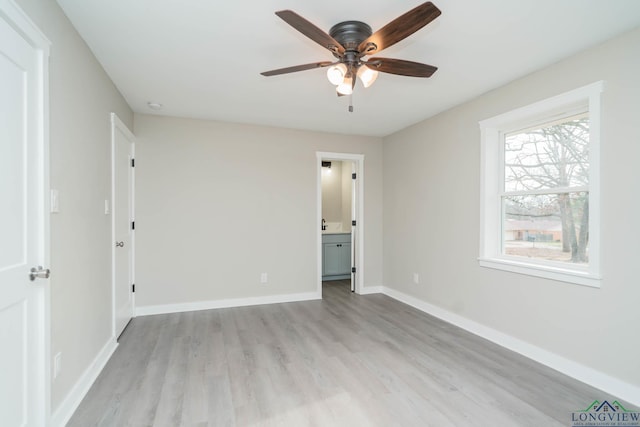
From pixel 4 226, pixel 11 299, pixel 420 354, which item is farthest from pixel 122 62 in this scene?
pixel 420 354

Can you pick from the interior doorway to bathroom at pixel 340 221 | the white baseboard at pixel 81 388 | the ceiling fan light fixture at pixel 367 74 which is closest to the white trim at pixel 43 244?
the white baseboard at pixel 81 388

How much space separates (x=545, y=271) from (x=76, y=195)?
363 cm

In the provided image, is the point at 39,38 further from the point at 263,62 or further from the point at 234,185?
the point at 234,185

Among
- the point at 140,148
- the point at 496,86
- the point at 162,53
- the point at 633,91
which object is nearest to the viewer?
the point at 633,91

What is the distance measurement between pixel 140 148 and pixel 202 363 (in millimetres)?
2675

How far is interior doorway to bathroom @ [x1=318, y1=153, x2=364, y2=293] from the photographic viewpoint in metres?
4.91

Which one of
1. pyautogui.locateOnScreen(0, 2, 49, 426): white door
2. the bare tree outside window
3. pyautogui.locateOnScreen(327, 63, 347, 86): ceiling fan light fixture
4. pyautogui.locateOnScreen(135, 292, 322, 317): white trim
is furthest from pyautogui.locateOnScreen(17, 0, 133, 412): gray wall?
the bare tree outside window

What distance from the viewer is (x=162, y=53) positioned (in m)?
2.41

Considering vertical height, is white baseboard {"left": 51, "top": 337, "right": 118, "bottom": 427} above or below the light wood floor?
above

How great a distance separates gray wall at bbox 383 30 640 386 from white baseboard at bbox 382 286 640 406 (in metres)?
0.05

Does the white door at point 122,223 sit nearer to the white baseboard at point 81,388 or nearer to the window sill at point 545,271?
the white baseboard at point 81,388

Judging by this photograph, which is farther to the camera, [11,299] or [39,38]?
[39,38]

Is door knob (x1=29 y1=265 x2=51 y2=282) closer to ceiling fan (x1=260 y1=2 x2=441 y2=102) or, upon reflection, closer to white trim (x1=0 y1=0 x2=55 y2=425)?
white trim (x1=0 y1=0 x2=55 y2=425)

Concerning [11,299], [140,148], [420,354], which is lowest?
[420,354]
